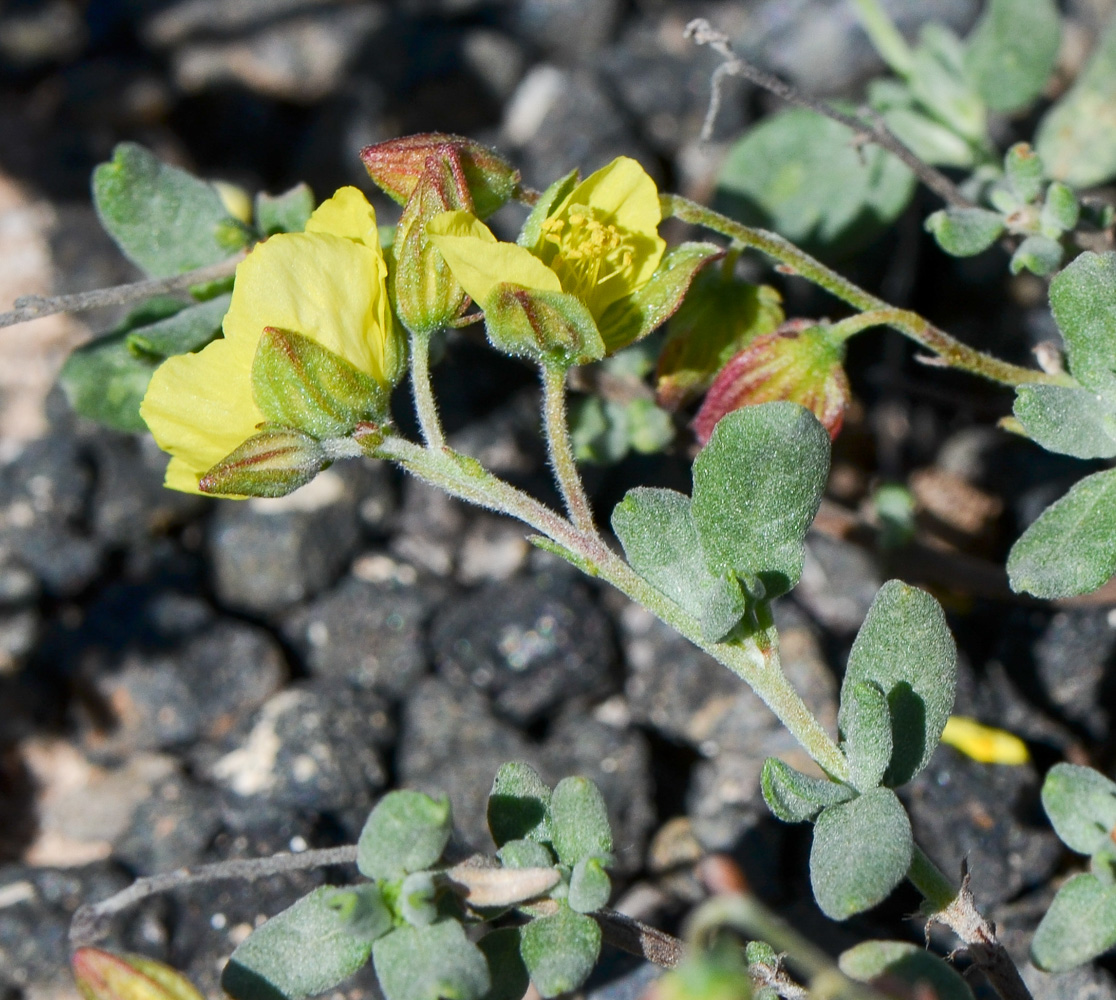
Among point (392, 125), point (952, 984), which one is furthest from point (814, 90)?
point (952, 984)

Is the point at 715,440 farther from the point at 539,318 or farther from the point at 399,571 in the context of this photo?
Result: the point at 399,571

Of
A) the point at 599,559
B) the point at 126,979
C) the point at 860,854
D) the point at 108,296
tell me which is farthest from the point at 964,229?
the point at 126,979

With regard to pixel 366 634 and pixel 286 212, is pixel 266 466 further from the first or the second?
pixel 366 634

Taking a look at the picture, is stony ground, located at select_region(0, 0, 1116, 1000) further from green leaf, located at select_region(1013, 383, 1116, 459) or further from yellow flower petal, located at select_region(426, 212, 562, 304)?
yellow flower petal, located at select_region(426, 212, 562, 304)

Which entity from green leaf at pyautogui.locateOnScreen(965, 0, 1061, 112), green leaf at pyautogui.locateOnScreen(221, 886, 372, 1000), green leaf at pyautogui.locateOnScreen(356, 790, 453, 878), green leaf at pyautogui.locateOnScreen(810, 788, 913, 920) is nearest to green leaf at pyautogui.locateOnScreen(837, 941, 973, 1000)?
green leaf at pyautogui.locateOnScreen(810, 788, 913, 920)

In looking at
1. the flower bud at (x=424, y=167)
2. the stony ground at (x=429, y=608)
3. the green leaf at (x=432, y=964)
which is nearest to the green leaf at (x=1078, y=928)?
the stony ground at (x=429, y=608)
